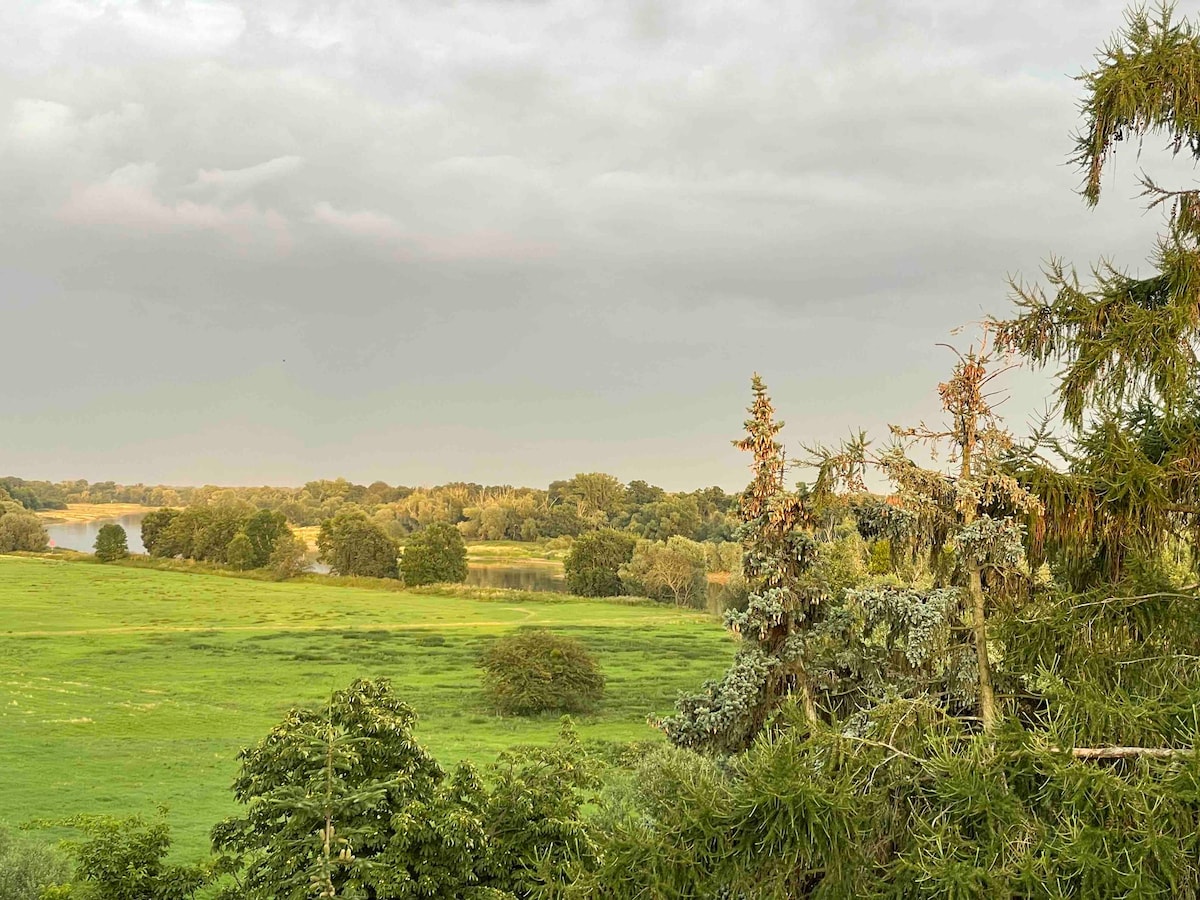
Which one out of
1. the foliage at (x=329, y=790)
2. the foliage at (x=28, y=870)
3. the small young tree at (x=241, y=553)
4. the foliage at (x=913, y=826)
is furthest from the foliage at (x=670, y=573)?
A: the foliage at (x=913, y=826)

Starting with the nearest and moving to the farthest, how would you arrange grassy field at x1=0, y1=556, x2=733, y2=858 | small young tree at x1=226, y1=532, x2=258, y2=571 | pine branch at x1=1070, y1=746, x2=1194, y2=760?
pine branch at x1=1070, y1=746, x2=1194, y2=760 → grassy field at x1=0, y1=556, x2=733, y2=858 → small young tree at x1=226, y1=532, x2=258, y2=571

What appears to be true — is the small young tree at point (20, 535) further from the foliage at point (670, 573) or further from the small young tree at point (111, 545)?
the foliage at point (670, 573)

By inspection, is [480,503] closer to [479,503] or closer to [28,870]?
[479,503]

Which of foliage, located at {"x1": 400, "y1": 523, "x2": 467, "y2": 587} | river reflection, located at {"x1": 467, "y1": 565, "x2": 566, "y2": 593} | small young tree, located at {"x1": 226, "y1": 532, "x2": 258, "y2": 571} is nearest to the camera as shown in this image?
foliage, located at {"x1": 400, "y1": 523, "x2": 467, "y2": 587}

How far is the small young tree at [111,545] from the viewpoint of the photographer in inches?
3371

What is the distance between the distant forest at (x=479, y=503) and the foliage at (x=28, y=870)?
8858 centimetres

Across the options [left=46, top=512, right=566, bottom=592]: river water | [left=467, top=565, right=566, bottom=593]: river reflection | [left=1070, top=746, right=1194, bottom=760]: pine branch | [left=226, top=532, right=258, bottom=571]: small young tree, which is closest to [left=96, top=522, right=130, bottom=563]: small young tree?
[left=46, top=512, right=566, bottom=592]: river water

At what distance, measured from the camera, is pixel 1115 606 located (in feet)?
19.6

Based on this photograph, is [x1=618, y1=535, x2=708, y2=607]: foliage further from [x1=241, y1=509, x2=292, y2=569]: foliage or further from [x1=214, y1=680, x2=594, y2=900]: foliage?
[x1=214, y1=680, x2=594, y2=900]: foliage

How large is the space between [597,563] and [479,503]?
63.3 metres

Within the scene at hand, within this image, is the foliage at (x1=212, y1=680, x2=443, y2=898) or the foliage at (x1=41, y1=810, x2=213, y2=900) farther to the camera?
the foliage at (x1=41, y1=810, x2=213, y2=900)

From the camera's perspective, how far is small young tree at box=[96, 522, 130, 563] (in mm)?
85625

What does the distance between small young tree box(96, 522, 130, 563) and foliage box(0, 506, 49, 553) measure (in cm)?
1030

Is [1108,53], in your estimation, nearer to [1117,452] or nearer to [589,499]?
[1117,452]
